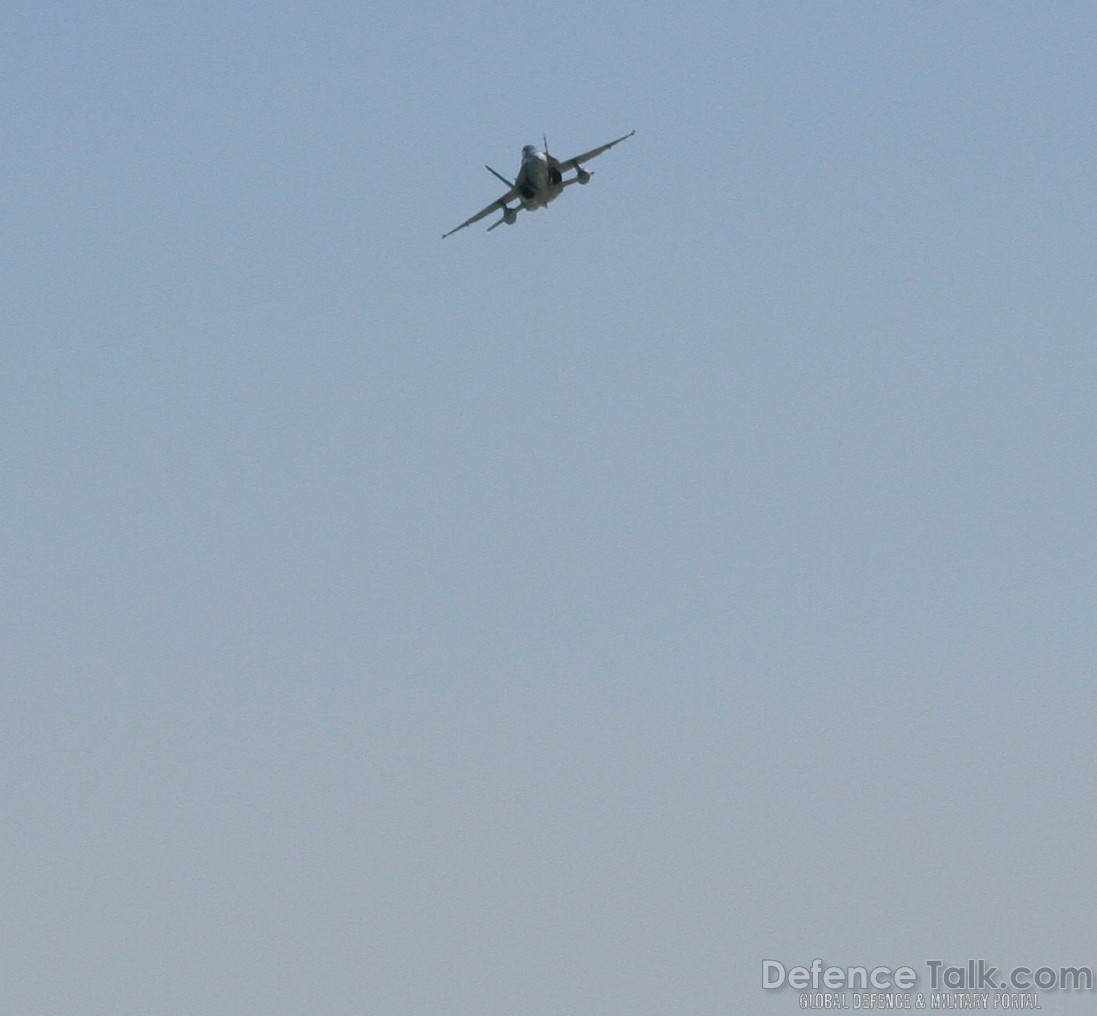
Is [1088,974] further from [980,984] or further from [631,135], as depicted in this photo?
[631,135]

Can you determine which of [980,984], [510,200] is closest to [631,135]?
[510,200]

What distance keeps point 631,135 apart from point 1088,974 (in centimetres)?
6293

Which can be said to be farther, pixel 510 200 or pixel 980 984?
pixel 510 200

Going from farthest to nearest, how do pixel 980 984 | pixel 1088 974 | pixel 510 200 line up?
pixel 510 200
pixel 980 984
pixel 1088 974

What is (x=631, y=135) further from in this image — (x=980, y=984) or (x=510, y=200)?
(x=980, y=984)

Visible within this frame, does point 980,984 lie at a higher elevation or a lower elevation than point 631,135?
lower

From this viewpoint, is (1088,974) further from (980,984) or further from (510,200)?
(510,200)

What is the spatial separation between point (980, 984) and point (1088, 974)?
14479 mm

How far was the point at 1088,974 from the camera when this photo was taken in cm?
13650

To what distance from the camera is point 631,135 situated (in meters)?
155

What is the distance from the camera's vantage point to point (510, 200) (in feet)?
575

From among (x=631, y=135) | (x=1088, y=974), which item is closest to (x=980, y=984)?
(x=1088, y=974)

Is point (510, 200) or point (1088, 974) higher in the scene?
point (510, 200)

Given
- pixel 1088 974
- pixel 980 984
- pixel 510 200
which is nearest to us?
pixel 1088 974
